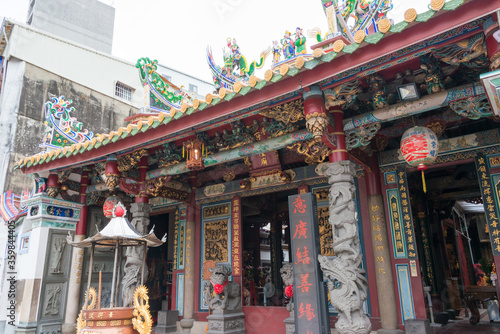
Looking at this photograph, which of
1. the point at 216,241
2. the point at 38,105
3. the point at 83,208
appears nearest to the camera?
the point at 216,241

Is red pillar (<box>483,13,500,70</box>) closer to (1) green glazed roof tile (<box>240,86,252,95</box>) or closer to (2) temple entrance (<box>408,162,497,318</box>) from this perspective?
(1) green glazed roof tile (<box>240,86,252,95</box>)

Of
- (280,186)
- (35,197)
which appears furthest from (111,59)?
(280,186)

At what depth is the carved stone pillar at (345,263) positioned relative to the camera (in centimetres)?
425

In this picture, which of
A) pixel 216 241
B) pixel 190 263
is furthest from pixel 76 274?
pixel 216 241

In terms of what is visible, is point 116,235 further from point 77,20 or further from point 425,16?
point 77,20

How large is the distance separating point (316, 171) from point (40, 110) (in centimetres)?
1055

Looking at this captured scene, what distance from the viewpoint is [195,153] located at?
20.5 feet

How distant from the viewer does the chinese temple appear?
4262 millimetres

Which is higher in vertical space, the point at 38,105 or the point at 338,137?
the point at 38,105

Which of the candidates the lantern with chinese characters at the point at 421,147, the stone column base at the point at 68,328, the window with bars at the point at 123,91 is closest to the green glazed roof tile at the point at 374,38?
the lantern with chinese characters at the point at 421,147

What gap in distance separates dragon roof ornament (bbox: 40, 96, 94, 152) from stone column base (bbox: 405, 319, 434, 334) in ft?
24.3

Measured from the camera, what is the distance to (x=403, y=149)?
4.74 m

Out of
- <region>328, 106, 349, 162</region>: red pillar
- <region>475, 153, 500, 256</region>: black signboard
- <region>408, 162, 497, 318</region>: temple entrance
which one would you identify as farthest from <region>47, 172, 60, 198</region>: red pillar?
<region>475, 153, 500, 256</region>: black signboard

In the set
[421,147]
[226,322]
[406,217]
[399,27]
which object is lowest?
[226,322]
